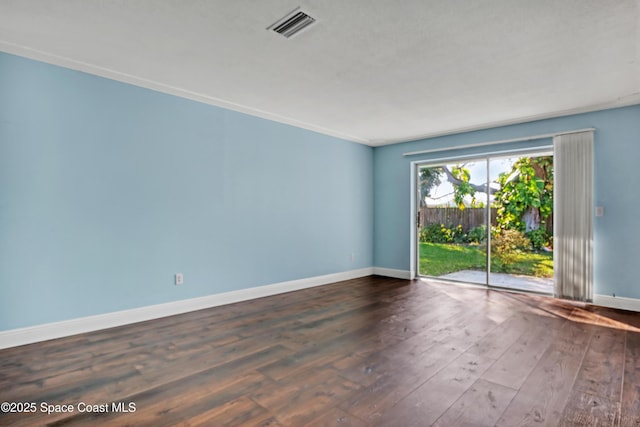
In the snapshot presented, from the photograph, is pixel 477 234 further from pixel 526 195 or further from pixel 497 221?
pixel 526 195

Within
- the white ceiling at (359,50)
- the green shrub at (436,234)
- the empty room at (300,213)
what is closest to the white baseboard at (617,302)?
the empty room at (300,213)

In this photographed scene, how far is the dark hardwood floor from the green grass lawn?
125cm

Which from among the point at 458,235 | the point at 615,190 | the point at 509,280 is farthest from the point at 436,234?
the point at 615,190

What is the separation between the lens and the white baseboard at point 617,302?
4.05 meters

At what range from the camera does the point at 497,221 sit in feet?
17.6

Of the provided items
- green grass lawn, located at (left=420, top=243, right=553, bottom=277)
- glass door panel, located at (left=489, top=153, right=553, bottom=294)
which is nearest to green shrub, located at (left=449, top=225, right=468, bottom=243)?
green grass lawn, located at (left=420, top=243, right=553, bottom=277)

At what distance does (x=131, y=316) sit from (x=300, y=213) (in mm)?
2698

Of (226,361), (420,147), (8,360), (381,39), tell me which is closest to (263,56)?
(381,39)

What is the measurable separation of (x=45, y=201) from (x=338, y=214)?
4115 millimetres

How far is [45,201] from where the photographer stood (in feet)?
9.95

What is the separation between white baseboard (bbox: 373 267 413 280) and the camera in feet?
20.2

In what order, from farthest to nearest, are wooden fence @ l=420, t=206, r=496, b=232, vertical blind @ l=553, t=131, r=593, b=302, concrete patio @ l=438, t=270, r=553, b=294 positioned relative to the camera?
wooden fence @ l=420, t=206, r=496, b=232, concrete patio @ l=438, t=270, r=553, b=294, vertical blind @ l=553, t=131, r=593, b=302

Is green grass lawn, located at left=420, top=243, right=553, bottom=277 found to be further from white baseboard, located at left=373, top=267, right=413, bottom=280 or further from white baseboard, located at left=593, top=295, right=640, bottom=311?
white baseboard, located at left=593, top=295, right=640, bottom=311

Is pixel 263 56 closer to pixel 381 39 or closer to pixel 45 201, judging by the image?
pixel 381 39
